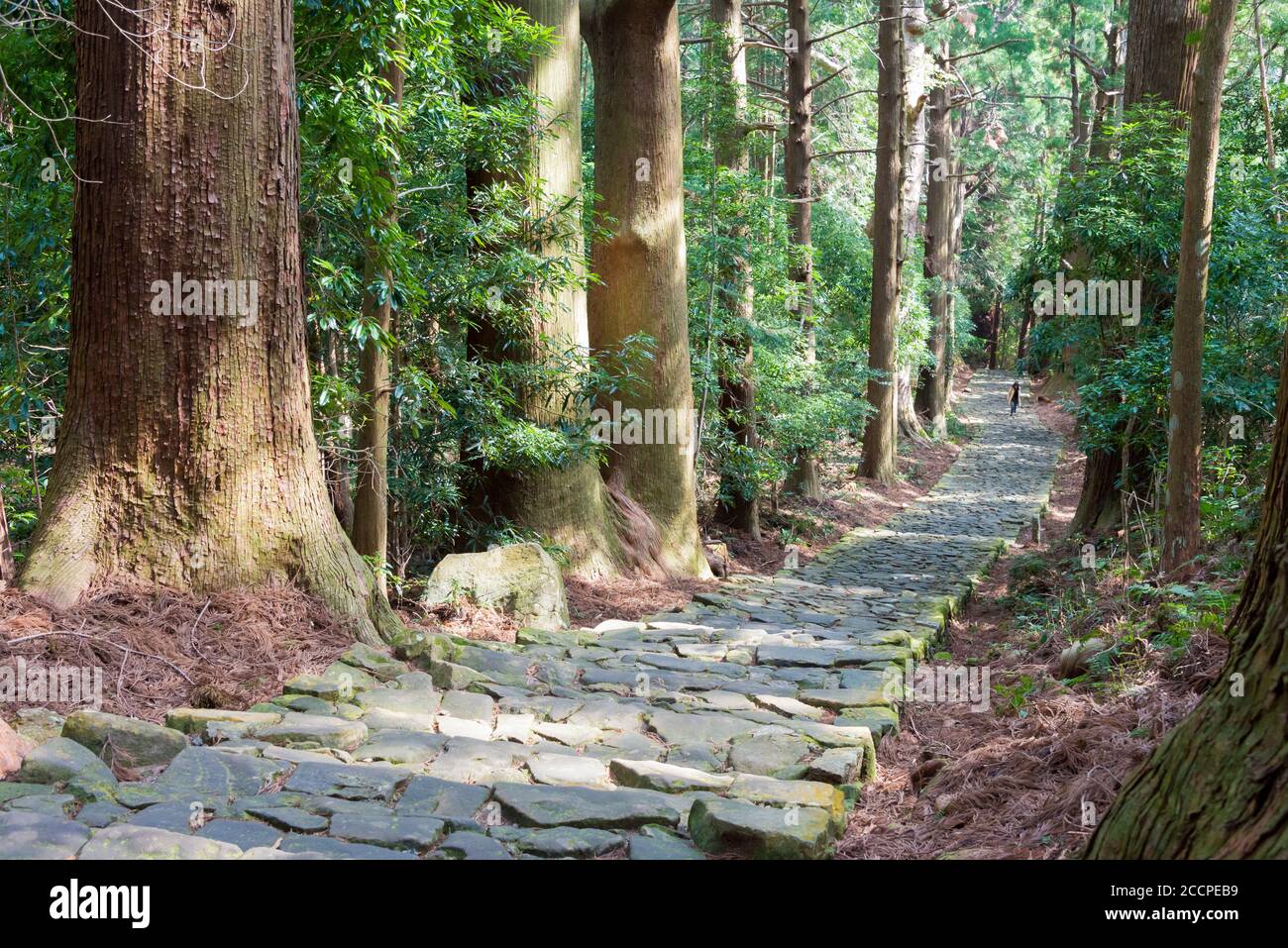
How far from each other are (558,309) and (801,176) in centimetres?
917

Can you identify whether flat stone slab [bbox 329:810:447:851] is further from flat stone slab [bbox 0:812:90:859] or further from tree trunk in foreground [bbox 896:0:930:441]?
tree trunk in foreground [bbox 896:0:930:441]

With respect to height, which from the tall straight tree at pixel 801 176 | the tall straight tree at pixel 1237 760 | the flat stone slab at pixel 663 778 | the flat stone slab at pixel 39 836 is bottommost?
the flat stone slab at pixel 663 778

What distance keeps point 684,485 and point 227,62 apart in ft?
22.8

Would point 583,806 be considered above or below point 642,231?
below

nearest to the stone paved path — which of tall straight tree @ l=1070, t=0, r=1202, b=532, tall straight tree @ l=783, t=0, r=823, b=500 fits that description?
tall straight tree @ l=1070, t=0, r=1202, b=532

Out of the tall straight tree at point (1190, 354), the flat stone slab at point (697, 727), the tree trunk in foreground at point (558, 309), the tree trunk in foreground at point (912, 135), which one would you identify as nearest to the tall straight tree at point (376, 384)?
the tree trunk in foreground at point (558, 309)

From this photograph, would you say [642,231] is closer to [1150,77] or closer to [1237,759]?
[1150,77]

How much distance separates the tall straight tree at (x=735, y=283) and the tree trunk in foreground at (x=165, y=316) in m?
9.00

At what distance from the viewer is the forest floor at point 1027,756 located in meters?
4.10

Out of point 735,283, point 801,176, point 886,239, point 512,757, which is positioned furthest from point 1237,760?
point 886,239

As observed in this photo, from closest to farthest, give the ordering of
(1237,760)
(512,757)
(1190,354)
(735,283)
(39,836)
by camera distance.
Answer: (1237,760), (39,836), (512,757), (1190,354), (735,283)

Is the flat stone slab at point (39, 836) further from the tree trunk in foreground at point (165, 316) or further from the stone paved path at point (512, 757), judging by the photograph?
the tree trunk in foreground at point (165, 316)

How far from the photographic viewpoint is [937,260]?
29203 millimetres

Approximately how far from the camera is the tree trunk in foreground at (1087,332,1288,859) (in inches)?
103
